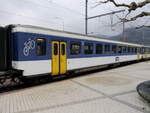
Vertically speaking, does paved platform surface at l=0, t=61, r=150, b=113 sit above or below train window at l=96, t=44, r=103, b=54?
below

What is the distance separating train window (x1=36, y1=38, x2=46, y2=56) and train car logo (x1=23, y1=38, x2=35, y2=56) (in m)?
0.32

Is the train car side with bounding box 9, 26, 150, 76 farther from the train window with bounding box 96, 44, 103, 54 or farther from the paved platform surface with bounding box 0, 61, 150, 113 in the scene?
the paved platform surface with bounding box 0, 61, 150, 113

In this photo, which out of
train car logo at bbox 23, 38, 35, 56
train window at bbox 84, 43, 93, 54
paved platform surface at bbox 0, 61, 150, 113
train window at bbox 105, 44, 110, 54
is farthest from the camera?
train window at bbox 105, 44, 110, 54

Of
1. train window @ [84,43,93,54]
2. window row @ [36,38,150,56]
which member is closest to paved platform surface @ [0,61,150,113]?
window row @ [36,38,150,56]

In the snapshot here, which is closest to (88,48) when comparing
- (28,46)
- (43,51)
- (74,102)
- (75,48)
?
(75,48)

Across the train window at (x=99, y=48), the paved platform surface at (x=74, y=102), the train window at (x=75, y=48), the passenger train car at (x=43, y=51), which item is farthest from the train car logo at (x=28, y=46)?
the train window at (x=99, y=48)

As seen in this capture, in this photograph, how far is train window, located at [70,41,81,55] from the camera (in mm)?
8484

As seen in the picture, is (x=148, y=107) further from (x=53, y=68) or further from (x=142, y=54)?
(x=142, y=54)

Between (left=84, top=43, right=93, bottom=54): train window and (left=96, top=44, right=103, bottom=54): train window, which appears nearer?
(left=84, top=43, right=93, bottom=54): train window

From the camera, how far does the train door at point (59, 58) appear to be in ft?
24.3

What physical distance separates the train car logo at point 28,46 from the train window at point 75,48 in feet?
9.03

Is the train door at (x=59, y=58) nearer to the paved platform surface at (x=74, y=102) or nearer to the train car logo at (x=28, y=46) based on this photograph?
the train car logo at (x=28, y=46)

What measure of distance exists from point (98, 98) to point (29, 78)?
11.3 feet

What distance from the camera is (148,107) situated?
13.8ft
